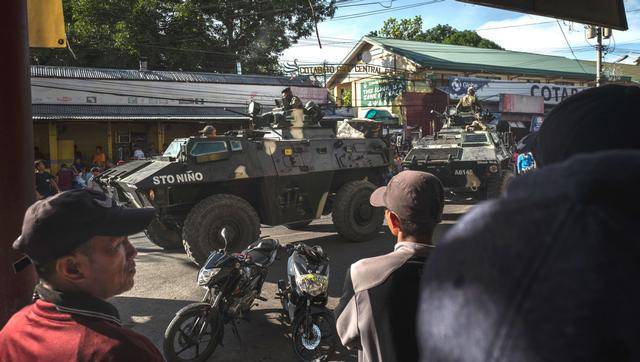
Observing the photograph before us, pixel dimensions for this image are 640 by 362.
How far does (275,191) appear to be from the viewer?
8172 millimetres

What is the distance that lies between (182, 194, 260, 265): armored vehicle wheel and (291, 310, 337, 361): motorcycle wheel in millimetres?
2654

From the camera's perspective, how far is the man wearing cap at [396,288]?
5.90 feet

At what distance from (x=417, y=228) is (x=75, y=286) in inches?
47.4

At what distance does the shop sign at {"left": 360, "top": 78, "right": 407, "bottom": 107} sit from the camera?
27.4 meters

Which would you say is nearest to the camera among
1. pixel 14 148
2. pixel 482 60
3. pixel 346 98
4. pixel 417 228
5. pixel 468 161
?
pixel 417 228

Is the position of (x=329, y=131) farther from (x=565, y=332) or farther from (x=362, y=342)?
(x=565, y=332)

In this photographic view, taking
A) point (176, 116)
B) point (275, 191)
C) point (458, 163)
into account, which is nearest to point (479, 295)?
point (275, 191)

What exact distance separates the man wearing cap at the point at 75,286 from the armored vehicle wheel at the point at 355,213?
7100mm

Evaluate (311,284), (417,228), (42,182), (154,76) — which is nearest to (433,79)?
(154,76)

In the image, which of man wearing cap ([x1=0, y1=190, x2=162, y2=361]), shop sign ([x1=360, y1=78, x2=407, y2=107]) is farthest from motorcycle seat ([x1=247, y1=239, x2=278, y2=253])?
shop sign ([x1=360, y1=78, x2=407, y2=107])

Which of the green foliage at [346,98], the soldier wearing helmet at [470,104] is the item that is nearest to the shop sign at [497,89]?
the green foliage at [346,98]

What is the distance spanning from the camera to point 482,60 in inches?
1214

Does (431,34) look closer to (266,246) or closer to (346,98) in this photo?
(346,98)

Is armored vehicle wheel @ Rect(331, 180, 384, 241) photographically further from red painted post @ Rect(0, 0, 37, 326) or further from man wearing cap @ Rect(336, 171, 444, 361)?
man wearing cap @ Rect(336, 171, 444, 361)
